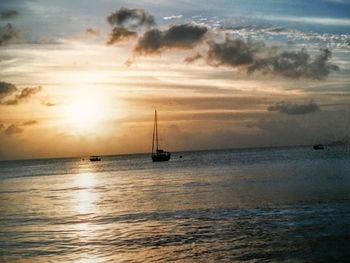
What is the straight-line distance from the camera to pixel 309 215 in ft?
153

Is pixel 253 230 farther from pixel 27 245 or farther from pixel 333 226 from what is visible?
pixel 27 245

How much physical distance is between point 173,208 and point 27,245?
2268 centimetres

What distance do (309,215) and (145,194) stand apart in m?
35.9

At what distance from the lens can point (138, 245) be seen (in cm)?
3641

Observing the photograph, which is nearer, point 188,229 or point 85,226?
point 188,229

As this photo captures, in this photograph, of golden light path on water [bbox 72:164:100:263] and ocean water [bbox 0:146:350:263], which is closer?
ocean water [bbox 0:146:350:263]

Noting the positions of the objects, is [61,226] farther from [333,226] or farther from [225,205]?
[333,226]

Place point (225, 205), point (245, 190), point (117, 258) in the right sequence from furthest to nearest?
point (245, 190), point (225, 205), point (117, 258)

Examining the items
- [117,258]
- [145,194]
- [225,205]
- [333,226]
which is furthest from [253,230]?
[145,194]

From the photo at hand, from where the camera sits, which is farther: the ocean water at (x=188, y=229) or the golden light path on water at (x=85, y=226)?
the golden light path on water at (x=85, y=226)

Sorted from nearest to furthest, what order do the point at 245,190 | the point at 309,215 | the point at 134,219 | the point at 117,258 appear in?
the point at 117,258
the point at 309,215
the point at 134,219
the point at 245,190

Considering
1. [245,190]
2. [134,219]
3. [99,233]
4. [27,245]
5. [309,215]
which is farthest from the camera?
[245,190]

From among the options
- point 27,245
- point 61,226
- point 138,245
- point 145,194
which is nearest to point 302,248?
point 138,245

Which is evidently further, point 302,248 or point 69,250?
point 69,250
